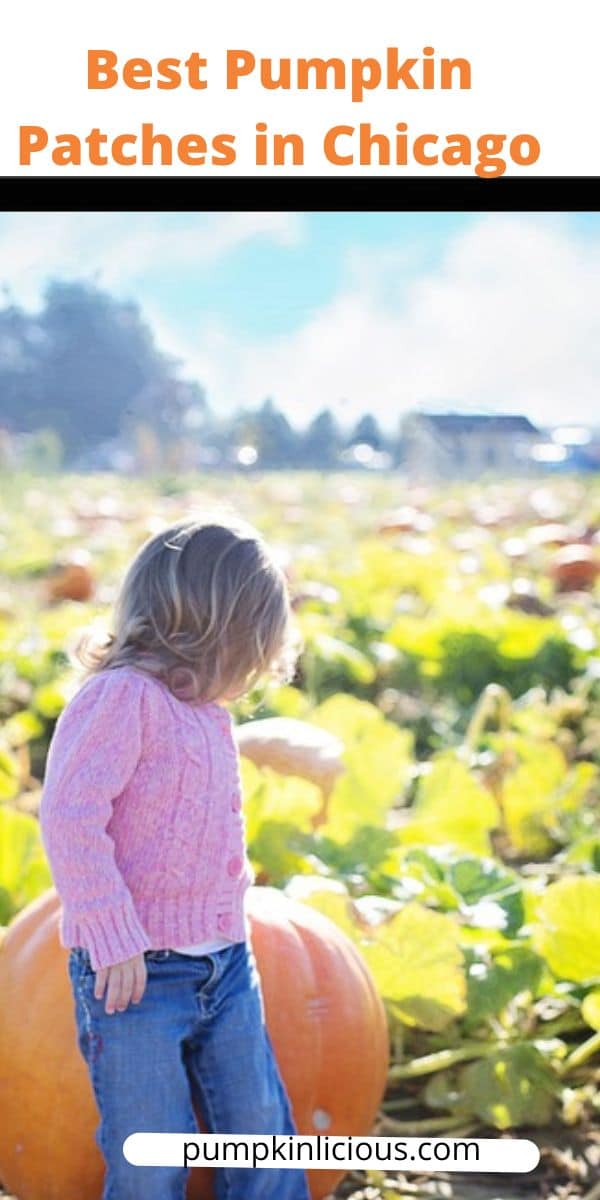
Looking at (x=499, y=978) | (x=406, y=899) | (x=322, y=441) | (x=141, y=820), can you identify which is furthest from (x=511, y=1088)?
(x=322, y=441)

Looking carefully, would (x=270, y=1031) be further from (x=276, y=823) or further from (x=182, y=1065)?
(x=276, y=823)

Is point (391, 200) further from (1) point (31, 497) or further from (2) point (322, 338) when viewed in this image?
(1) point (31, 497)

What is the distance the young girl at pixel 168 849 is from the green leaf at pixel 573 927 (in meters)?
0.39

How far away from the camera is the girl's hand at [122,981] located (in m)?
1.20

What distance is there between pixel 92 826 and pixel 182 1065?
0.21 m

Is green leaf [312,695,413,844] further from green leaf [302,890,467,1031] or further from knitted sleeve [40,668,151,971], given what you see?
knitted sleeve [40,668,151,971]

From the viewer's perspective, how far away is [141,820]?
48.4 inches

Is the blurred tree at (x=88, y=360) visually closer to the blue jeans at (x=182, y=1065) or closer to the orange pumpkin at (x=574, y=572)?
the blue jeans at (x=182, y=1065)

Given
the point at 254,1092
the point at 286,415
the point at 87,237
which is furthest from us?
the point at 286,415

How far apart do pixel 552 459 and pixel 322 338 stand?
0.32 metres

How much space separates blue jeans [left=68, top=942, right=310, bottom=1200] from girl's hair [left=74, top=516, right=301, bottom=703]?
220mm
